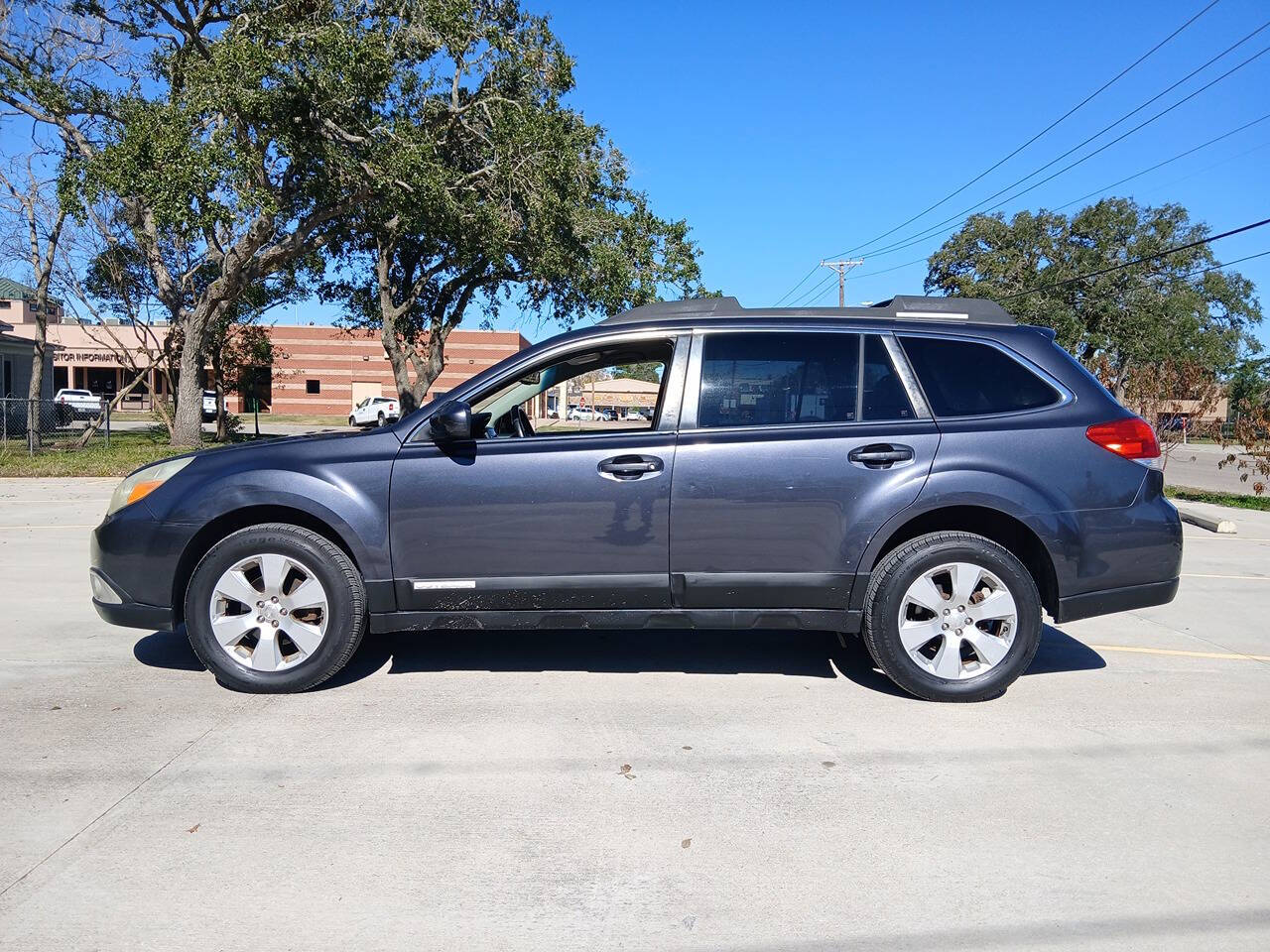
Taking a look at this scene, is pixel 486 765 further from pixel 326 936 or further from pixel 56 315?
pixel 56 315

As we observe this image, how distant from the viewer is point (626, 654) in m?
5.92

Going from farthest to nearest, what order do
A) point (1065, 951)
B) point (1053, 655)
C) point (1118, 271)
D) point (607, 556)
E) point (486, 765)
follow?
point (1118, 271), point (1053, 655), point (607, 556), point (486, 765), point (1065, 951)

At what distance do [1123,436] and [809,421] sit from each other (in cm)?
158

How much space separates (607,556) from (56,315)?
256 ft

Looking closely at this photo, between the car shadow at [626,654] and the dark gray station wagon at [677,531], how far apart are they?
54cm

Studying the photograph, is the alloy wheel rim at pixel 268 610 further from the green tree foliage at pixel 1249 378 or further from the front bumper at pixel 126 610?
the green tree foliage at pixel 1249 378

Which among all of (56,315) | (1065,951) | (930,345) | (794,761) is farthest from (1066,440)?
(56,315)

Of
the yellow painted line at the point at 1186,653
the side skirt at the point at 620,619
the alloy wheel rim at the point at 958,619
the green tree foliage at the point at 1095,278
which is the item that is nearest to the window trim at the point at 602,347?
the side skirt at the point at 620,619

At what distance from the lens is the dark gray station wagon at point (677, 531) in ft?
16.0

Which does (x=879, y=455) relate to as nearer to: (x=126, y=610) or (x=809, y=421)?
(x=809, y=421)

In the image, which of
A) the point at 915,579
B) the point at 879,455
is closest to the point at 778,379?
the point at 879,455

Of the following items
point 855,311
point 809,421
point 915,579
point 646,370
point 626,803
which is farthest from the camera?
point 646,370

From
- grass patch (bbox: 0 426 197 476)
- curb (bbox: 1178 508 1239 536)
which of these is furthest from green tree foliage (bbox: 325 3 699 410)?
curb (bbox: 1178 508 1239 536)

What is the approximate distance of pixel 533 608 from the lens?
492cm
